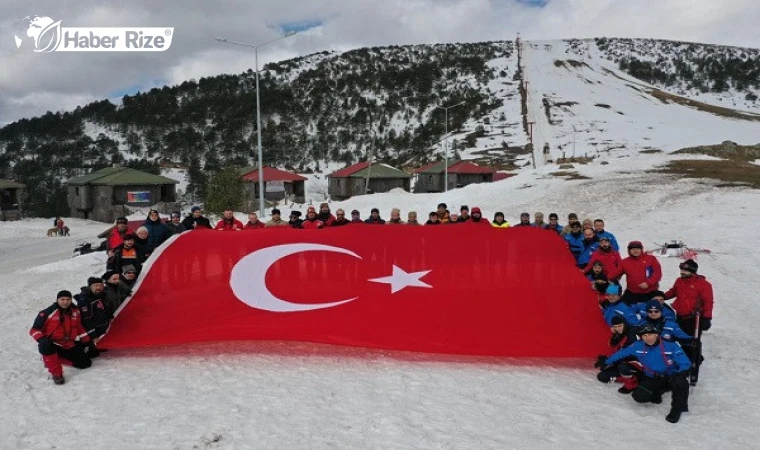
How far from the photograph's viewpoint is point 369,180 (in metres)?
51.2

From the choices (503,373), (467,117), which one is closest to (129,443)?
(503,373)

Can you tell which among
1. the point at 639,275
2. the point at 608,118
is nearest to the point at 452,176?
the point at 639,275

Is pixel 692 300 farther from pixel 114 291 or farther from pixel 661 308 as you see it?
pixel 114 291

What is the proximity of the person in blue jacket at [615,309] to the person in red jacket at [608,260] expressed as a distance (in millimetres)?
621

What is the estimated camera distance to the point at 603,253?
25.5 ft

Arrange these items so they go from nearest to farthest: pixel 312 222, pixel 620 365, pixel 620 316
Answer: pixel 620 365, pixel 620 316, pixel 312 222

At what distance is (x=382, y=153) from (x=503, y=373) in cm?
9098

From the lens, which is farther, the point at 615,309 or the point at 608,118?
the point at 608,118

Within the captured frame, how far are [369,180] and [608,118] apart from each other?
59.4 meters

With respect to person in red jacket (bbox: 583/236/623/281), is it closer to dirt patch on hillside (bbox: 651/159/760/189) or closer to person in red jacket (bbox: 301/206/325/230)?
person in red jacket (bbox: 301/206/325/230)

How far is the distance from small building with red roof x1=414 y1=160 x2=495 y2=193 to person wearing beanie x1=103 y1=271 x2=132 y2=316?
47.1 m

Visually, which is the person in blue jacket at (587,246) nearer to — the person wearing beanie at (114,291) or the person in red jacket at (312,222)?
the person in red jacket at (312,222)

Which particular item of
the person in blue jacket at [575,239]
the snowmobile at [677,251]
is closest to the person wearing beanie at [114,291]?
the person in blue jacket at [575,239]

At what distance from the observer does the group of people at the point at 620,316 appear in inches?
230
